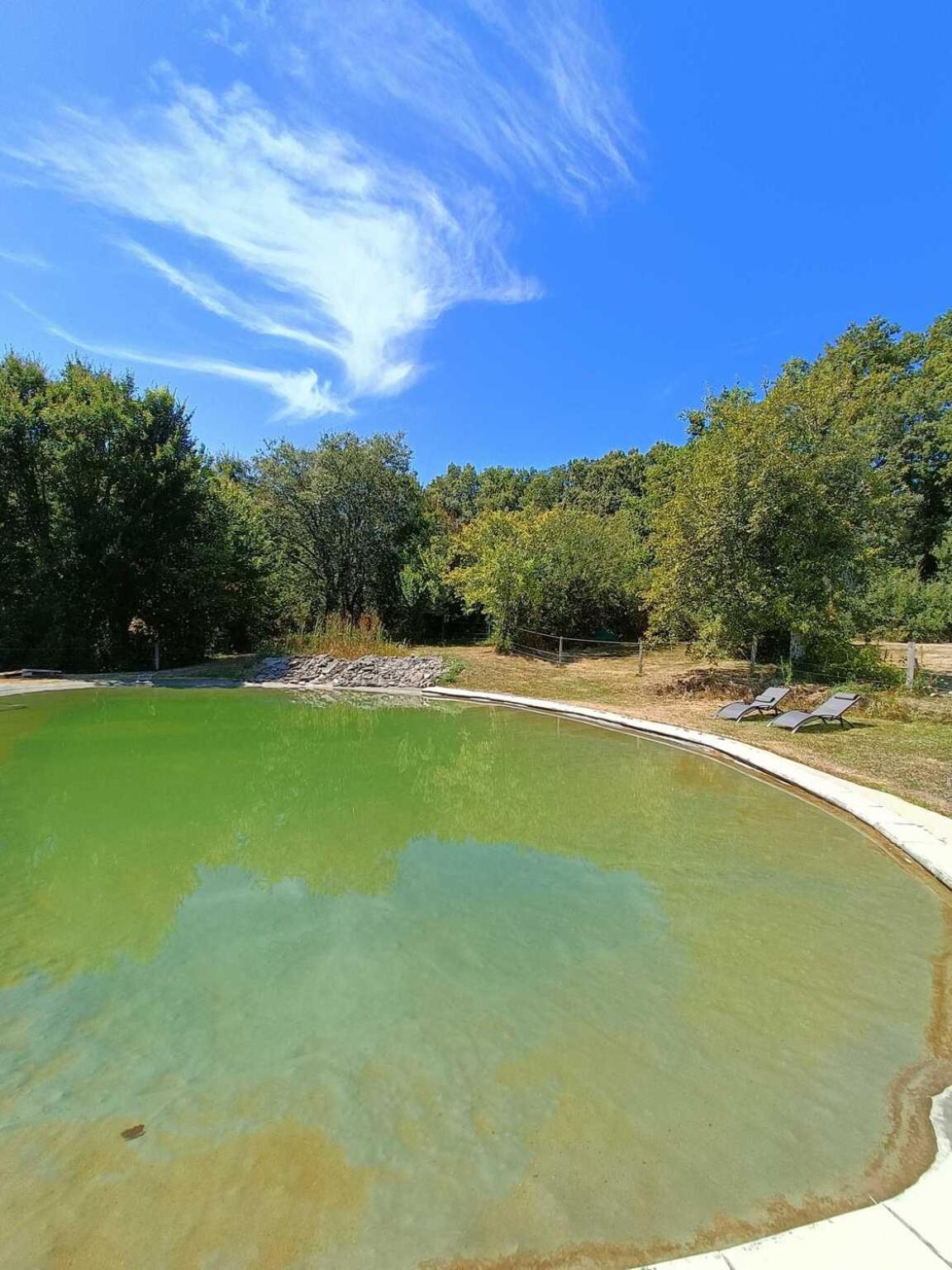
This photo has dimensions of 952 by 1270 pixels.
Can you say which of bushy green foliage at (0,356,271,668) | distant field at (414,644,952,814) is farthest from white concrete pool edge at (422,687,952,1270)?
bushy green foliage at (0,356,271,668)

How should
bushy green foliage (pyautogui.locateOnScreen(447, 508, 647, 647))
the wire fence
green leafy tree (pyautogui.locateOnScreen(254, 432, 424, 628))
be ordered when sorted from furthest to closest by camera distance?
green leafy tree (pyautogui.locateOnScreen(254, 432, 424, 628)), bushy green foliage (pyautogui.locateOnScreen(447, 508, 647, 647)), the wire fence

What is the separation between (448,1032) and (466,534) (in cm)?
1827

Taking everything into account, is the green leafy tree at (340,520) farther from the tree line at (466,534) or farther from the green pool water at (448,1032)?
the green pool water at (448,1032)

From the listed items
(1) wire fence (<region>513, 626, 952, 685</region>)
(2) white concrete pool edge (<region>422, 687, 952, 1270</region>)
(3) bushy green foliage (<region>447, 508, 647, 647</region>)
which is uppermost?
(3) bushy green foliage (<region>447, 508, 647, 647</region>)

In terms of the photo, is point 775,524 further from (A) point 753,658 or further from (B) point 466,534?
(B) point 466,534

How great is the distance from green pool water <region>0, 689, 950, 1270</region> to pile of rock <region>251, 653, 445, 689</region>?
33.6ft

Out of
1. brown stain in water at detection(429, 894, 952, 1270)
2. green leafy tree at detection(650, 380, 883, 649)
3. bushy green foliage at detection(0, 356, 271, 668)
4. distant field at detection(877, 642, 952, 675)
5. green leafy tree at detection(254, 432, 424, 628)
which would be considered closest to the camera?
brown stain in water at detection(429, 894, 952, 1270)

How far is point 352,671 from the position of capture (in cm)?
1722

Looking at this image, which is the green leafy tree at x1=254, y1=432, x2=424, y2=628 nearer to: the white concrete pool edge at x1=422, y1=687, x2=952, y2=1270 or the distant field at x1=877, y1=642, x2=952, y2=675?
the distant field at x1=877, y1=642, x2=952, y2=675

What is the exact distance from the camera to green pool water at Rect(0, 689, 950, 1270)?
6.84 feet

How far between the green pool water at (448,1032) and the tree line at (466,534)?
7197mm

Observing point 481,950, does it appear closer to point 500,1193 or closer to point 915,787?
point 500,1193

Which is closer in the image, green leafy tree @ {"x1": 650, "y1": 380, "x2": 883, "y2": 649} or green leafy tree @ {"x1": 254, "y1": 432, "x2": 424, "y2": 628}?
green leafy tree @ {"x1": 650, "y1": 380, "x2": 883, "y2": 649}

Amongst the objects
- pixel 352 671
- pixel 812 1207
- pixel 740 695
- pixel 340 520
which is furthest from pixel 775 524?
pixel 340 520
